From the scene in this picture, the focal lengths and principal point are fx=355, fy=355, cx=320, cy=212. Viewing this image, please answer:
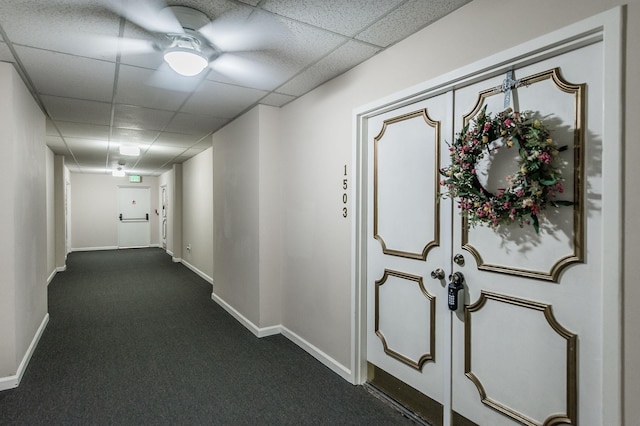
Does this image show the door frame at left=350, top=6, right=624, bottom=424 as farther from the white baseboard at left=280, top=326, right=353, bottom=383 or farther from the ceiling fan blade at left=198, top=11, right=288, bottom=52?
the white baseboard at left=280, top=326, right=353, bottom=383

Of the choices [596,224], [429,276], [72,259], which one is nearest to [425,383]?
[429,276]

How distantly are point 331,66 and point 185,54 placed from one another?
3.53 feet

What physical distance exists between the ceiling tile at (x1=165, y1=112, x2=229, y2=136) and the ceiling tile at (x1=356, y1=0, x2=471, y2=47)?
2.58 meters

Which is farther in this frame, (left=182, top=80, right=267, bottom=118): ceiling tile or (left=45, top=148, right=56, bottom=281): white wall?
(left=45, top=148, right=56, bottom=281): white wall

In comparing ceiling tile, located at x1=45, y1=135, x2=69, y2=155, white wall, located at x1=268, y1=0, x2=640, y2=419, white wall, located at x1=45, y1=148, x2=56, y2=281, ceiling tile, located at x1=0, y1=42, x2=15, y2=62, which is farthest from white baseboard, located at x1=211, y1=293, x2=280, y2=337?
white wall, located at x1=45, y1=148, x2=56, y2=281

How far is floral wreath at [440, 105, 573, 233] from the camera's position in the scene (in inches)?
61.6

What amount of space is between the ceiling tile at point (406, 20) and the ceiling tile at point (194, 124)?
2578mm

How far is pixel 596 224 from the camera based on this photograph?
4.82 feet

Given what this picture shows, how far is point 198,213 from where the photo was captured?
23.9 feet

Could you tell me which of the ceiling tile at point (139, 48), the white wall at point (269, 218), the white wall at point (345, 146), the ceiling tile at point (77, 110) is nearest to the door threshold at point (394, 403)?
the white wall at point (345, 146)

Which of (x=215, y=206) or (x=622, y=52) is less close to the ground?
(x=622, y=52)

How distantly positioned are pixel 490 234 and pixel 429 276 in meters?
0.51

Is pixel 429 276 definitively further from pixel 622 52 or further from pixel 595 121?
pixel 622 52

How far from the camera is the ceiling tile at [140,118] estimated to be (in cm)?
388
